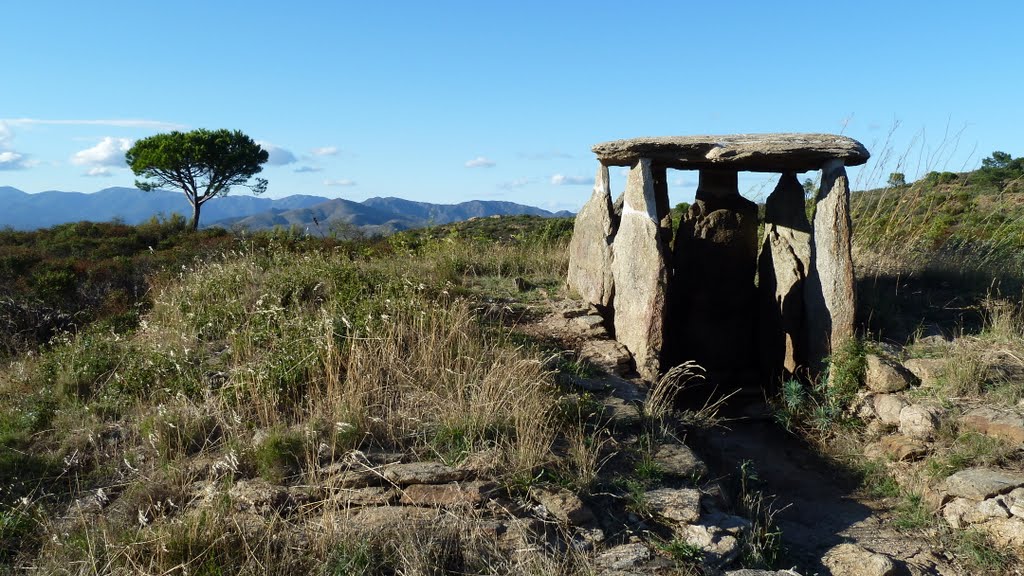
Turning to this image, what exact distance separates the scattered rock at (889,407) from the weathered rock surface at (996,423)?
0.53 meters

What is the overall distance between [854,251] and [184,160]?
27.0 metres

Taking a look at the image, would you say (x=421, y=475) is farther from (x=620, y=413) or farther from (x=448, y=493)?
(x=620, y=413)

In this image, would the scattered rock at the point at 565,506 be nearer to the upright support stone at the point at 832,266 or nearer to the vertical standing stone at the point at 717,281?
the upright support stone at the point at 832,266

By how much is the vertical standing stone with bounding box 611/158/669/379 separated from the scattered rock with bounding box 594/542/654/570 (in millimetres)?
2914

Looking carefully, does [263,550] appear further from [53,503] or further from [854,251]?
[854,251]

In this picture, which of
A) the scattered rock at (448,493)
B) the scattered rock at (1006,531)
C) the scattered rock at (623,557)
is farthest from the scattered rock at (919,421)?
the scattered rock at (448,493)

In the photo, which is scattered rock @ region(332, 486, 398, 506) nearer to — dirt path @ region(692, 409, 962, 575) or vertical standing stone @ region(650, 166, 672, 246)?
dirt path @ region(692, 409, 962, 575)

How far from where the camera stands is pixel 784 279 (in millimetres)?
7930

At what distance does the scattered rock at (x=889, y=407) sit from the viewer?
21.3 ft

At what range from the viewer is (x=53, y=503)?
4711 millimetres

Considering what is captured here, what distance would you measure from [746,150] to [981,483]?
3.45 metres

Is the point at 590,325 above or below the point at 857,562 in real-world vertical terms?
above

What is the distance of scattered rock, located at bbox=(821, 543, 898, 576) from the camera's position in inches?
183

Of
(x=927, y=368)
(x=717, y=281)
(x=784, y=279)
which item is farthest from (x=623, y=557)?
(x=717, y=281)
